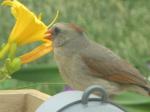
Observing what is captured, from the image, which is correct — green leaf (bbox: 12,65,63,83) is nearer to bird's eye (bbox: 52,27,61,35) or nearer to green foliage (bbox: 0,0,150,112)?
bird's eye (bbox: 52,27,61,35)

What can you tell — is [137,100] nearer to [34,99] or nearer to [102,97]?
[34,99]

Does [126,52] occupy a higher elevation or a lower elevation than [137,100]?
lower

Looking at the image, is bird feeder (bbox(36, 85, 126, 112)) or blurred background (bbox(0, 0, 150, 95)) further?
blurred background (bbox(0, 0, 150, 95))

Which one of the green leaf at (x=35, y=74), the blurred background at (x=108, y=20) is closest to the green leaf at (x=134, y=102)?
the green leaf at (x=35, y=74)

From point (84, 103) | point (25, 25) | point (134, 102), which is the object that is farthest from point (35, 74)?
point (84, 103)

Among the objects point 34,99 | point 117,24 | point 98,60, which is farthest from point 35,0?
point 34,99

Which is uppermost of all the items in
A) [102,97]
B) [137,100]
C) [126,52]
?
[102,97]

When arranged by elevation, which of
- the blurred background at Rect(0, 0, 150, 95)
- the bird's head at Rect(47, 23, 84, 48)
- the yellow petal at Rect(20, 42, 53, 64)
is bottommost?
the blurred background at Rect(0, 0, 150, 95)

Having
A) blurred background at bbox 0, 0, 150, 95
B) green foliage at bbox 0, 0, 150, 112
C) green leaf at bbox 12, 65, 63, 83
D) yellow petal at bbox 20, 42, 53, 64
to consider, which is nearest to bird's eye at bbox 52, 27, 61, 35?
green leaf at bbox 12, 65, 63, 83
